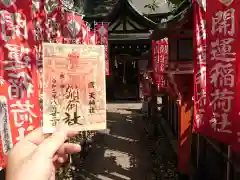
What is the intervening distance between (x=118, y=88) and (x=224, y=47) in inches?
766

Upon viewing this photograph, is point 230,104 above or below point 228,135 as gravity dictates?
above

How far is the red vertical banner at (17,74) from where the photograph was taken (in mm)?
3176

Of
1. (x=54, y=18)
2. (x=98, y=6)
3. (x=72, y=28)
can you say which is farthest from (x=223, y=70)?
(x=98, y=6)

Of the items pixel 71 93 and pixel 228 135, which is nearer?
pixel 71 93

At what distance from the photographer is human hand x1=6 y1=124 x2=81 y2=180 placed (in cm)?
142

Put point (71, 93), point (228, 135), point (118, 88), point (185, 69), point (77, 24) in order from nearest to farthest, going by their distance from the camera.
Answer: point (71, 93) < point (228, 135) < point (185, 69) < point (77, 24) < point (118, 88)

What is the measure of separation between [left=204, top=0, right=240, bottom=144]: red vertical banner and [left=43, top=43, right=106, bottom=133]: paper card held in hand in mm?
1748

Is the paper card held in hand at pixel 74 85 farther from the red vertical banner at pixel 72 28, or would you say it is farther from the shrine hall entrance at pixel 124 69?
the shrine hall entrance at pixel 124 69

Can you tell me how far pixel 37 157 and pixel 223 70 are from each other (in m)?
2.82

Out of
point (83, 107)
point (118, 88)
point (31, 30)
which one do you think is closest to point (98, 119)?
point (83, 107)

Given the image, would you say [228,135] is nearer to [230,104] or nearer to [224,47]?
[230,104]

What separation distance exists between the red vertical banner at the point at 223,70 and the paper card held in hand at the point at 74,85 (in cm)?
175

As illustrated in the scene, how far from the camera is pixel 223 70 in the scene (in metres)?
3.49

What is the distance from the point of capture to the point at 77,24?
791cm
